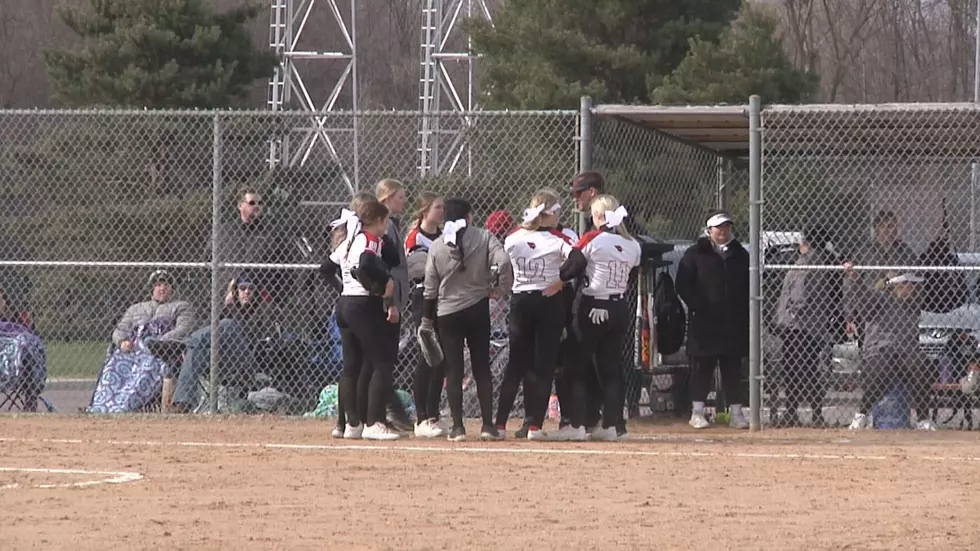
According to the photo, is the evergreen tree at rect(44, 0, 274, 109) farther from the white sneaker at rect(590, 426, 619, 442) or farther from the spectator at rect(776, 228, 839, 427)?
the white sneaker at rect(590, 426, 619, 442)

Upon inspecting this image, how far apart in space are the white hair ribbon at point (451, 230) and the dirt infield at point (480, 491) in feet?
4.98

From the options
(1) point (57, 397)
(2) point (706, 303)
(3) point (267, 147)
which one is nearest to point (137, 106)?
(3) point (267, 147)

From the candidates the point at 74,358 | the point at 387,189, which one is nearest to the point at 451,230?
the point at 387,189

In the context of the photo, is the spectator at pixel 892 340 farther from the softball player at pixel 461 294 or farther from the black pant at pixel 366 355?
the black pant at pixel 366 355

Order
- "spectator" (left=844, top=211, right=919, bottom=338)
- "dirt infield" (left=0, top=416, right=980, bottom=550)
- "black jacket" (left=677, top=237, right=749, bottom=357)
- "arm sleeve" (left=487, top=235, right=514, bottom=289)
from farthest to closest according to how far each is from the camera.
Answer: "black jacket" (left=677, top=237, right=749, bottom=357)
"spectator" (left=844, top=211, right=919, bottom=338)
"arm sleeve" (left=487, top=235, right=514, bottom=289)
"dirt infield" (left=0, top=416, right=980, bottom=550)

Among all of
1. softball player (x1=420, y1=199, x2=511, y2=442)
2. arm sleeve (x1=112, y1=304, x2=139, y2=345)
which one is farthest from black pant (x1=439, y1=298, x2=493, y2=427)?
arm sleeve (x1=112, y1=304, x2=139, y2=345)

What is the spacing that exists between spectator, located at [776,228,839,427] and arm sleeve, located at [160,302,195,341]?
5229 millimetres

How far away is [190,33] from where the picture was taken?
2931 cm

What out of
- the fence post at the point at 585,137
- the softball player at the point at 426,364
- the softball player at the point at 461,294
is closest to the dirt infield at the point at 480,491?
the softball player at the point at 426,364

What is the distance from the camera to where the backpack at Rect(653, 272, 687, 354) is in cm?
1541

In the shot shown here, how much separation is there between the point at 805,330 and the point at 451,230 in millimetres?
4008

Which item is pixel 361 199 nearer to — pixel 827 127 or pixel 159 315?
pixel 159 315

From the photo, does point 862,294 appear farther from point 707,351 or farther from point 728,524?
point 728,524

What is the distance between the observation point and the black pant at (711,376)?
15.0 meters
